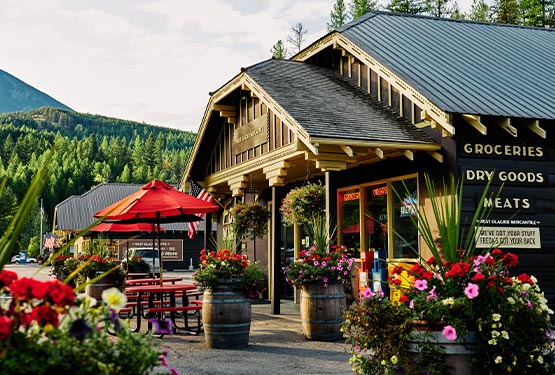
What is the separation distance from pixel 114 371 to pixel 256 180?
1299cm

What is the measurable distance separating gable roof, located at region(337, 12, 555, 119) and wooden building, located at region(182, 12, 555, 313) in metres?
0.04

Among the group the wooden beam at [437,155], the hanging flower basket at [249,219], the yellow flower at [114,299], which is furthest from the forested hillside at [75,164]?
the yellow flower at [114,299]

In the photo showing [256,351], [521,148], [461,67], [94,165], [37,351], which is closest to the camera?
[37,351]

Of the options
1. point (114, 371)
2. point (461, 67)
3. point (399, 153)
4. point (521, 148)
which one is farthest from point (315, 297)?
point (114, 371)

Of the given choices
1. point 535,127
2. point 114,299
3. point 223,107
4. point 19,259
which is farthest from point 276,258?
point 19,259

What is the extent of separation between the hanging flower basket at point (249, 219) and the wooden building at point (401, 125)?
1.78ft

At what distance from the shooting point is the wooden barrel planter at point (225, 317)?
29.7ft

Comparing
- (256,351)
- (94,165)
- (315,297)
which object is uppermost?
(94,165)

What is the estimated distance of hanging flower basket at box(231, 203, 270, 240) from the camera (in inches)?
587

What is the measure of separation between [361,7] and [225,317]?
124ft

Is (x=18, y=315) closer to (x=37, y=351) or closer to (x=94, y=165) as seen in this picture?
(x=37, y=351)

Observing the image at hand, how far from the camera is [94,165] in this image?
423 ft

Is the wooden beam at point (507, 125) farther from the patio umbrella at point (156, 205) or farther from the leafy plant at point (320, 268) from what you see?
the patio umbrella at point (156, 205)

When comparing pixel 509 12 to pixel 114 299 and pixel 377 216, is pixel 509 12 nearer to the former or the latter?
pixel 377 216
